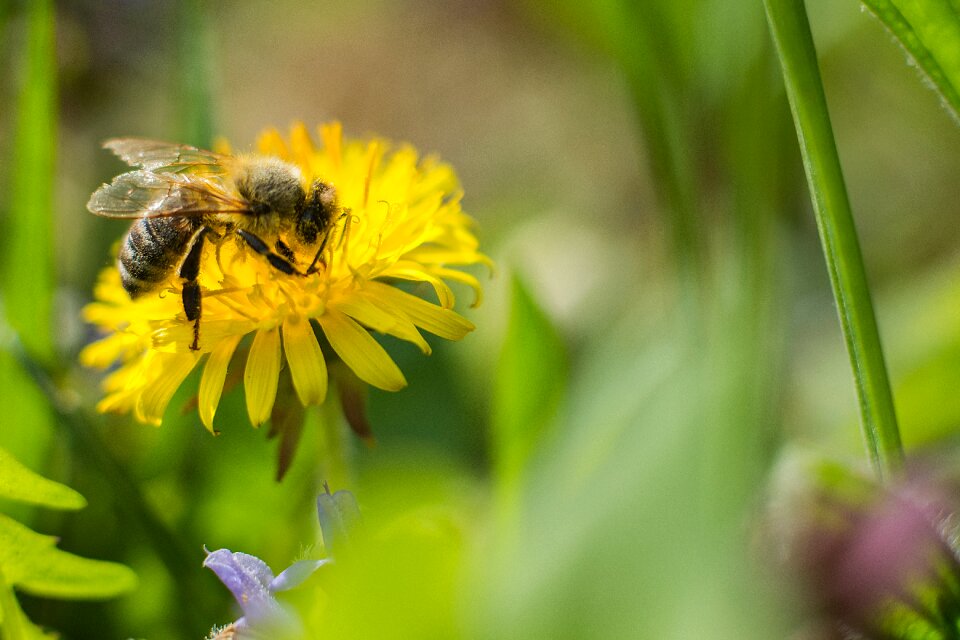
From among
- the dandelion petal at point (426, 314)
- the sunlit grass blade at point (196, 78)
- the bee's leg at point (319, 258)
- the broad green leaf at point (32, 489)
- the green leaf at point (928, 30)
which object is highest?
the sunlit grass blade at point (196, 78)

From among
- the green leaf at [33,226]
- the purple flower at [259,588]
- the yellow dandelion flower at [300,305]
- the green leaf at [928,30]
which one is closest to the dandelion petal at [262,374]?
the yellow dandelion flower at [300,305]

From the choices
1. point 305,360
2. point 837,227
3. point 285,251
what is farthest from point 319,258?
point 837,227

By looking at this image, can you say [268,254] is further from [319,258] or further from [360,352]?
[360,352]

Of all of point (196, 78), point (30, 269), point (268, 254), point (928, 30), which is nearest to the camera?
point (928, 30)

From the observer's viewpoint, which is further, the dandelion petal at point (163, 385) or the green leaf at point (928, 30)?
the dandelion petal at point (163, 385)

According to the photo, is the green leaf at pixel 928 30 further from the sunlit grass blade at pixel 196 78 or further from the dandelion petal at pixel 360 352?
the sunlit grass blade at pixel 196 78

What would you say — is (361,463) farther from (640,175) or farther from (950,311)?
(640,175)
